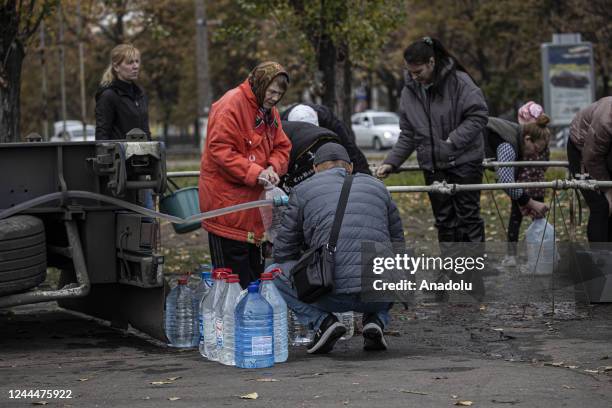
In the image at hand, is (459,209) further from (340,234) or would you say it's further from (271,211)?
(340,234)

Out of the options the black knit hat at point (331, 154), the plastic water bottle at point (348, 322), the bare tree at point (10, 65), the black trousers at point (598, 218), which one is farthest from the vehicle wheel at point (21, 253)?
the bare tree at point (10, 65)

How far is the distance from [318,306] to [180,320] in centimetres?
112

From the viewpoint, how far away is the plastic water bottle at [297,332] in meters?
8.12

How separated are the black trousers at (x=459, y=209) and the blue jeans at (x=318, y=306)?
2.11 metres

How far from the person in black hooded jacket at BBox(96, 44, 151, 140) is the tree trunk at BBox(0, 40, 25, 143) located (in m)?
A: 5.87

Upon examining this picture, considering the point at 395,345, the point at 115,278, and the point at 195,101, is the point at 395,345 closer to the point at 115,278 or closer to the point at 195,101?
the point at 115,278

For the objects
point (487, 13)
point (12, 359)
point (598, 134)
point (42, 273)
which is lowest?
point (12, 359)

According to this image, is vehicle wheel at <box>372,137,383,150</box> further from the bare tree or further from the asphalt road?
the asphalt road

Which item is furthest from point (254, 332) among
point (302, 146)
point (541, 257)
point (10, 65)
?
point (10, 65)

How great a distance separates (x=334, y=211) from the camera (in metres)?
7.27

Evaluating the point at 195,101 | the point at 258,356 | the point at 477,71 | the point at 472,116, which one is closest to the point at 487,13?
the point at 477,71

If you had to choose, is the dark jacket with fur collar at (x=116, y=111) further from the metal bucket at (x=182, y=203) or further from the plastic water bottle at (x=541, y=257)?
the plastic water bottle at (x=541, y=257)

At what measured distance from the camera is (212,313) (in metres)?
7.44

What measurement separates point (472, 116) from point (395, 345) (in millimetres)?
2362
